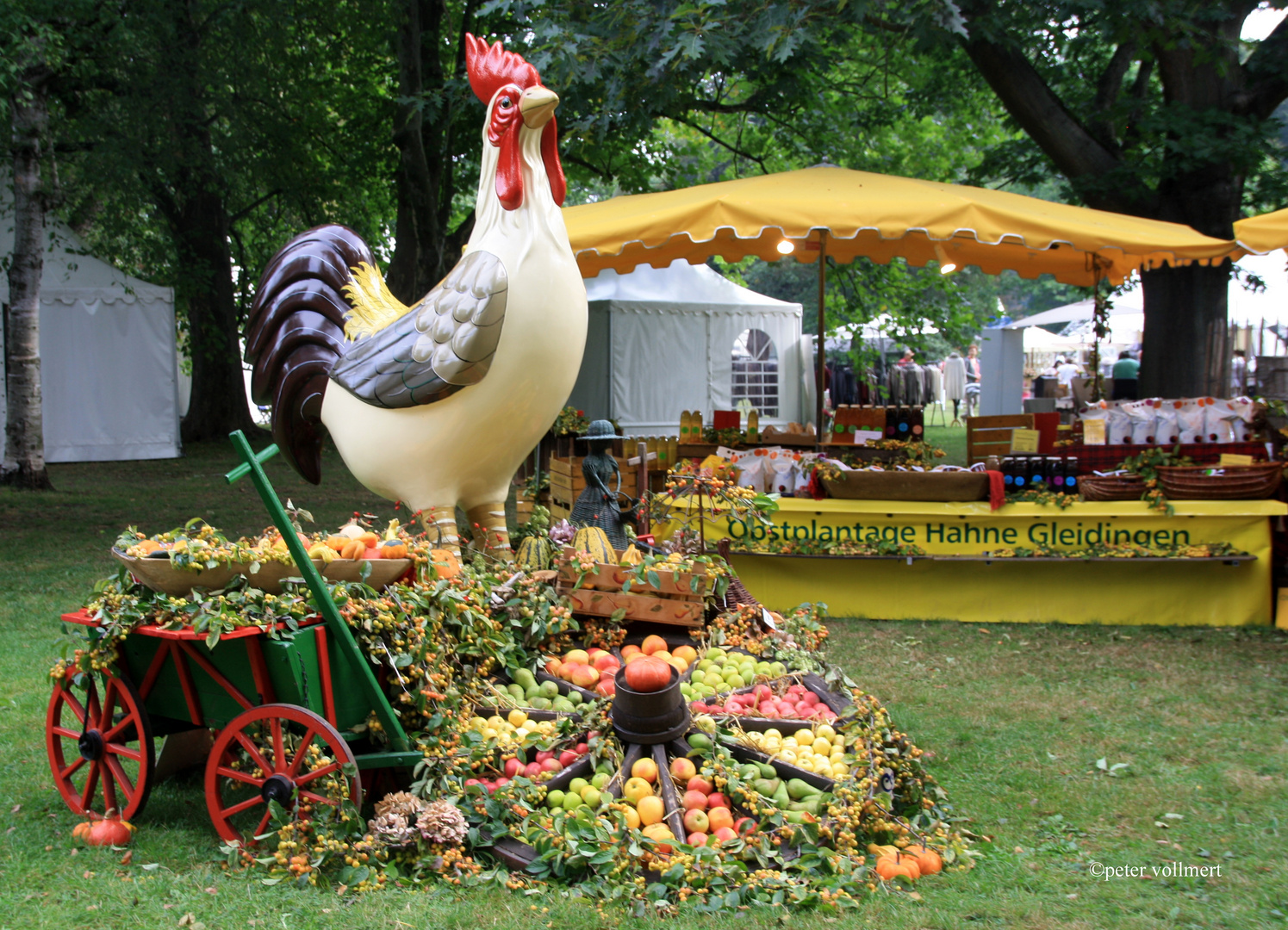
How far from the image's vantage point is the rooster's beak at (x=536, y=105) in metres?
3.63

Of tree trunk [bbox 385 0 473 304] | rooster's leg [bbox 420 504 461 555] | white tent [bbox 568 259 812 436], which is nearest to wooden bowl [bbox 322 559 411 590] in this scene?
rooster's leg [bbox 420 504 461 555]

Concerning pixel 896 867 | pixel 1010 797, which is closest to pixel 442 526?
pixel 896 867

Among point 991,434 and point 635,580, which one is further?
point 991,434

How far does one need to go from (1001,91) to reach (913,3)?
200 cm

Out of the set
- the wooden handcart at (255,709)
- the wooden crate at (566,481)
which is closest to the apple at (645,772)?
the wooden handcart at (255,709)

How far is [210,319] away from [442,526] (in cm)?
1189

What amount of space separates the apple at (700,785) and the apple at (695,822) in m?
0.09

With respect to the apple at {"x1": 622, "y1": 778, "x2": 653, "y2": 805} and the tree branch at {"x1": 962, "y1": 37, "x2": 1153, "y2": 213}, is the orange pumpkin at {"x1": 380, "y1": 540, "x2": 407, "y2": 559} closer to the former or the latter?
the apple at {"x1": 622, "y1": 778, "x2": 653, "y2": 805}

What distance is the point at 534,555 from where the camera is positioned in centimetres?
438

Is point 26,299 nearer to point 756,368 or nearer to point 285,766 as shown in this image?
point 285,766

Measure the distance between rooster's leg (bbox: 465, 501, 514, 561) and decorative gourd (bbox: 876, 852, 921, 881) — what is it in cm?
197

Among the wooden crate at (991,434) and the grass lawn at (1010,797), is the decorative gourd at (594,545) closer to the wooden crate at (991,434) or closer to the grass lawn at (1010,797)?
the grass lawn at (1010,797)

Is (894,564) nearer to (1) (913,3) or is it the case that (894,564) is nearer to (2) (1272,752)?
(2) (1272,752)

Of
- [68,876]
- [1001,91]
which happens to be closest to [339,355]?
[68,876]
